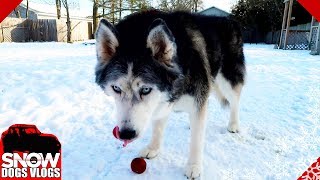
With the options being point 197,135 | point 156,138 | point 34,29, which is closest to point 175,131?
point 156,138

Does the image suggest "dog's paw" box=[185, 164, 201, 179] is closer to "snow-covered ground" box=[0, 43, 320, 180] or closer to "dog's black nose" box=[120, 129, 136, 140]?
"snow-covered ground" box=[0, 43, 320, 180]

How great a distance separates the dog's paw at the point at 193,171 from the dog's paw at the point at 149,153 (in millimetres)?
516

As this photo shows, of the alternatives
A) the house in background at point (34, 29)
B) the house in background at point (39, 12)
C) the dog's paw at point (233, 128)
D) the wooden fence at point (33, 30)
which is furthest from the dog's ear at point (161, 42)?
the house in background at point (39, 12)

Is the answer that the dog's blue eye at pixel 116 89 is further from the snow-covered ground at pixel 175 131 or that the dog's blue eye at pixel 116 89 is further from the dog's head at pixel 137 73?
the snow-covered ground at pixel 175 131

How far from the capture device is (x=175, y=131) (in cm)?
422

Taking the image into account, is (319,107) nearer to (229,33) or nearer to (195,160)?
(229,33)

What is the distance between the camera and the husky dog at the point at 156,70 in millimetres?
2482

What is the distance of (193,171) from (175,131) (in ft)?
4.06

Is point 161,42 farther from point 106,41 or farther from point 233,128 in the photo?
point 233,128

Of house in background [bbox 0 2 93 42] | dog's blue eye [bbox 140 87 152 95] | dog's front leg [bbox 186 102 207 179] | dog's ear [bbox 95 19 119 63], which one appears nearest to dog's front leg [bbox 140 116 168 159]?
dog's front leg [bbox 186 102 207 179]

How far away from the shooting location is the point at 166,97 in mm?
2729

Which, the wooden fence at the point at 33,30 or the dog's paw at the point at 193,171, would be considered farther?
the wooden fence at the point at 33,30

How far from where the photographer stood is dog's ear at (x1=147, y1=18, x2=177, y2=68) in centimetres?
244

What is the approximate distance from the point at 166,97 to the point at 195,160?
0.84 metres
